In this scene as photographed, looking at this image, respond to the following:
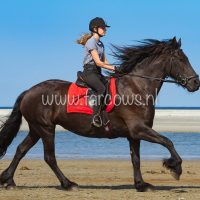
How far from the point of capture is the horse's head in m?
12.2

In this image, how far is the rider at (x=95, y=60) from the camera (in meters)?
12.3

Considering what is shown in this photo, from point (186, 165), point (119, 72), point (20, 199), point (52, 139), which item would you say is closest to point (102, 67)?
point (119, 72)

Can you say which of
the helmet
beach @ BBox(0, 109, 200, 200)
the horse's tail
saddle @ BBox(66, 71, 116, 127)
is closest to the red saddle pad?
saddle @ BBox(66, 71, 116, 127)

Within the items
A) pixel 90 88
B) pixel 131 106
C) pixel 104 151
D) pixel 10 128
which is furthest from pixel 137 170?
pixel 104 151

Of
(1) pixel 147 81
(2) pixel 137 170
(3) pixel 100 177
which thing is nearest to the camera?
(1) pixel 147 81

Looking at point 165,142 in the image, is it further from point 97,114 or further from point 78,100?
point 78,100

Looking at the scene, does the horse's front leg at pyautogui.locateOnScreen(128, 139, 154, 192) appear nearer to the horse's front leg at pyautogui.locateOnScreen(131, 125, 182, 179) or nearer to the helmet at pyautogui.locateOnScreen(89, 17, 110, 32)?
the horse's front leg at pyautogui.locateOnScreen(131, 125, 182, 179)

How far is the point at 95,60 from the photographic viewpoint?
12.3 m

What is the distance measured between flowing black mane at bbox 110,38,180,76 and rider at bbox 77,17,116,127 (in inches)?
11.7

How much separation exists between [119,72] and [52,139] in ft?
5.71

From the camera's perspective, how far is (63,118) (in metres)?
12.8

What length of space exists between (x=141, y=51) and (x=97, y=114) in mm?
1421

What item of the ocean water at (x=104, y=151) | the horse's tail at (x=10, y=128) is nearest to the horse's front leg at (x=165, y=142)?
the horse's tail at (x=10, y=128)

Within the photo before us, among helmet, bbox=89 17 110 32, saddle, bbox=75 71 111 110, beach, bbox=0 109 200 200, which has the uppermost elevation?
helmet, bbox=89 17 110 32
